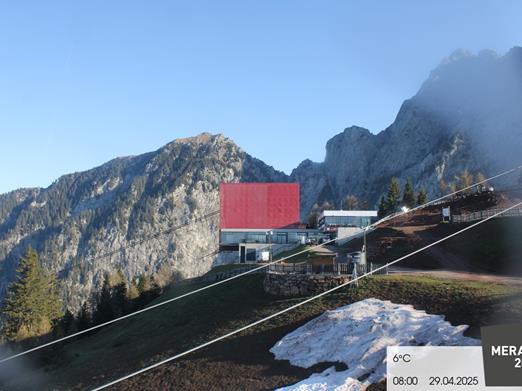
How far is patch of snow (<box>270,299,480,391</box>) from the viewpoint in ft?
70.1

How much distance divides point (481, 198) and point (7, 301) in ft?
212

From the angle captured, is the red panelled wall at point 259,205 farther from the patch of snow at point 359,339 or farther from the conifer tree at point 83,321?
the patch of snow at point 359,339

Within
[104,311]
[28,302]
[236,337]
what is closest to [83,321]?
[104,311]

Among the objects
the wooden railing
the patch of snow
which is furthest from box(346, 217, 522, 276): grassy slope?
the patch of snow

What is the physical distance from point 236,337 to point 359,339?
8137 mm

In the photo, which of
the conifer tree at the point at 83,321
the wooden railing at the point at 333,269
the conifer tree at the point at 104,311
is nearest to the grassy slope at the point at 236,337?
the wooden railing at the point at 333,269

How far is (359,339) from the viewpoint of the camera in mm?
24781

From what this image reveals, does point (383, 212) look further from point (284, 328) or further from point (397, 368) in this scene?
point (397, 368)

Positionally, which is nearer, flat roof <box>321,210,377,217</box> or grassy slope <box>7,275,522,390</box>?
grassy slope <box>7,275,522,390</box>

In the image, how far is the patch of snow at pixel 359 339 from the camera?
70.1 ft
